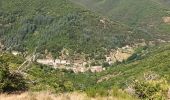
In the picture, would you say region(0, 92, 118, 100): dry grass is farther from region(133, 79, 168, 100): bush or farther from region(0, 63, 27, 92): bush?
region(133, 79, 168, 100): bush

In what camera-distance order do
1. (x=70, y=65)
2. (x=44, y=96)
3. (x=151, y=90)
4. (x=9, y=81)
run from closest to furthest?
1. (x=44, y=96)
2. (x=9, y=81)
3. (x=151, y=90)
4. (x=70, y=65)

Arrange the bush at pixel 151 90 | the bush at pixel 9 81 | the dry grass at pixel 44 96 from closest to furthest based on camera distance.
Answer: the dry grass at pixel 44 96, the bush at pixel 9 81, the bush at pixel 151 90

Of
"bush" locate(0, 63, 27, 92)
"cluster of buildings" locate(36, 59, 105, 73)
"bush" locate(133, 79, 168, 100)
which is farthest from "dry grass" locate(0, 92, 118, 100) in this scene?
"cluster of buildings" locate(36, 59, 105, 73)

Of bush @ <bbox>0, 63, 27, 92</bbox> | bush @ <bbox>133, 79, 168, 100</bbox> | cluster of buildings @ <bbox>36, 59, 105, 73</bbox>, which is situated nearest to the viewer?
bush @ <bbox>0, 63, 27, 92</bbox>

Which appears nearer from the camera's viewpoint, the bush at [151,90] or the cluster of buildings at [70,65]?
the bush at [151,90]

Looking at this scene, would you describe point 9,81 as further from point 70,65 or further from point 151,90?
point 70,65

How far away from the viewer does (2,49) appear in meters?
16.8

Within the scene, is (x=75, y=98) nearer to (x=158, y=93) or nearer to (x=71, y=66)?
(x=158, y=93)

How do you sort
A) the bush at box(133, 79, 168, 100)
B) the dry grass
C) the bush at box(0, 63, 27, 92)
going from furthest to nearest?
the bush at box(133, 79, 168, 100) → the bush at box(0, 63, 27, 92) → the dry grass

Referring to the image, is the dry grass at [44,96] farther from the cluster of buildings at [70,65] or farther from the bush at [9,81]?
the cluster of buildings at [70,65]

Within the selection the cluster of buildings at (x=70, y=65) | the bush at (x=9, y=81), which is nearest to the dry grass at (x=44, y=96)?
the bush at (x=9, y=81)

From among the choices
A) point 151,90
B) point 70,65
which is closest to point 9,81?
point 151,90

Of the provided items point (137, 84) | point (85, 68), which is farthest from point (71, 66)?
point (137, 84)

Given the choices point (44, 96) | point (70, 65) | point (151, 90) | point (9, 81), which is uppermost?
point (44, 96)
